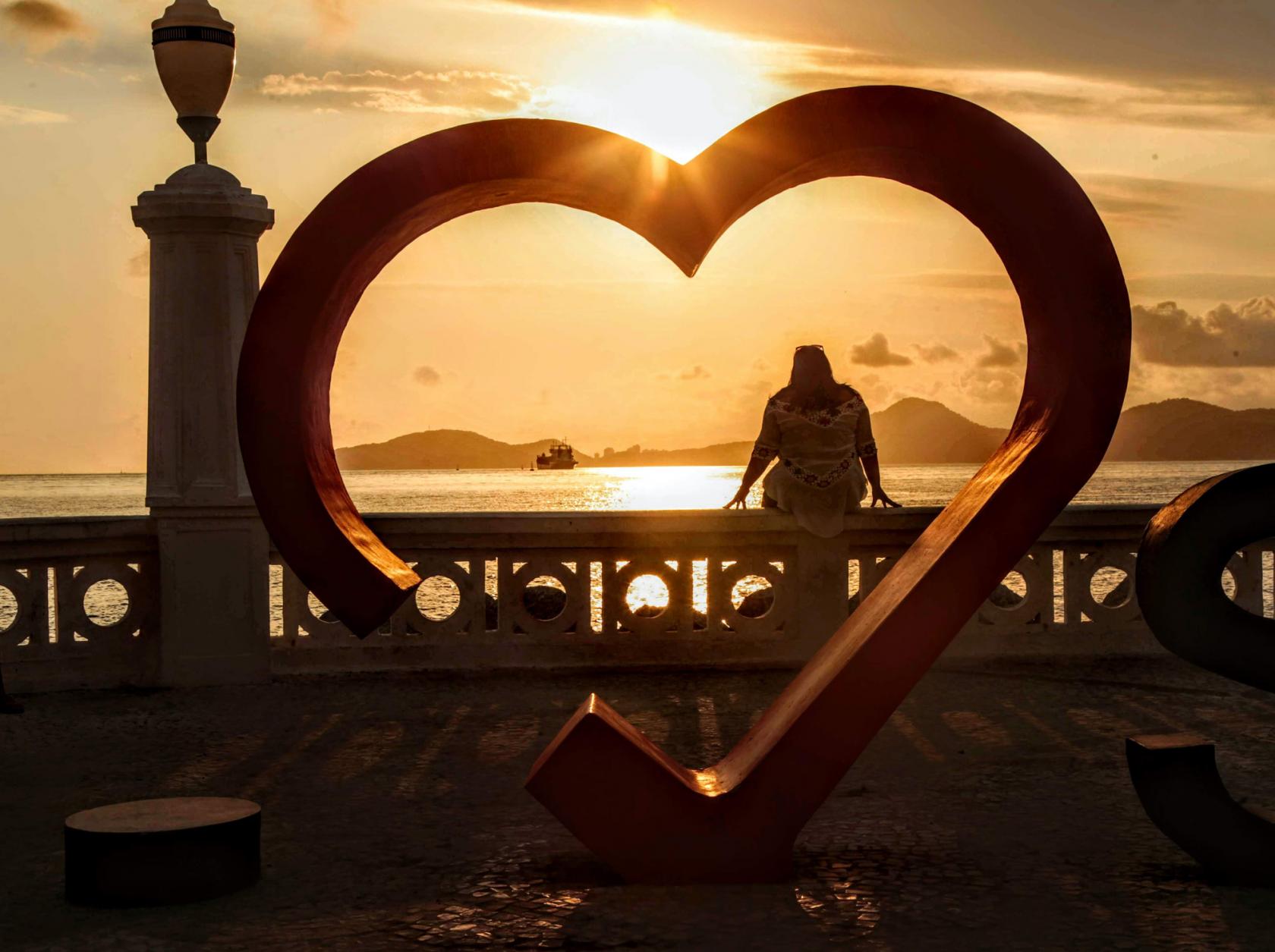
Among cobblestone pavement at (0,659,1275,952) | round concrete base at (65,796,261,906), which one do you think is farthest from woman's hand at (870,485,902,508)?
round concrete base at (65,796,261,906)

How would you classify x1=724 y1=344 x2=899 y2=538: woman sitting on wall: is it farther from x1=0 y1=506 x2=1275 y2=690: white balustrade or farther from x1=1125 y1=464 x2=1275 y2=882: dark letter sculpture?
x1=1125 y1=464 x2=1275 y2=882: dark letter sculpture

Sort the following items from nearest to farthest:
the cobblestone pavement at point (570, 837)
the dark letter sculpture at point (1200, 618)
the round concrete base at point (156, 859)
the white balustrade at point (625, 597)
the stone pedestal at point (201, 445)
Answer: the cobblestone pavement at point (570, 837) < the round concrete base at point (156, 859) < the dark letter sculpture at point (1200, 618) < the stone pedestal at point (201, 445) < the white balustrade at point (625, 597)

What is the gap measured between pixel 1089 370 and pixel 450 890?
319 cm

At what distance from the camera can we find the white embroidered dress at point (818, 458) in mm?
10258

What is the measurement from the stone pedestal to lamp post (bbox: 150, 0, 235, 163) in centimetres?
50

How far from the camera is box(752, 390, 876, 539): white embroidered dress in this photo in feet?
33.7

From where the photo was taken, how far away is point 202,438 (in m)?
9.80

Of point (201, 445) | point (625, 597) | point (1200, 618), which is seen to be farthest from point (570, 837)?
point (201, 445)

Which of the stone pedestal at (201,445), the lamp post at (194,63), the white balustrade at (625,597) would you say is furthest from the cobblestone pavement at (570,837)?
the lamp post at (194,63)

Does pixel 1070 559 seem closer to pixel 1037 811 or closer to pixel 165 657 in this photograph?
pixel 1037 811

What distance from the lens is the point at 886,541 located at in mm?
10438

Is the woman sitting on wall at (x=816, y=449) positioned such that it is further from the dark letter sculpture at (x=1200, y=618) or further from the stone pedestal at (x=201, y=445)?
the dark letter sculpture at (x=1200, y=618)

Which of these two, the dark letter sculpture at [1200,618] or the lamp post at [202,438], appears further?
the lamp post at [202,438]

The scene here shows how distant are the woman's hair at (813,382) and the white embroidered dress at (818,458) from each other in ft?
0.20
